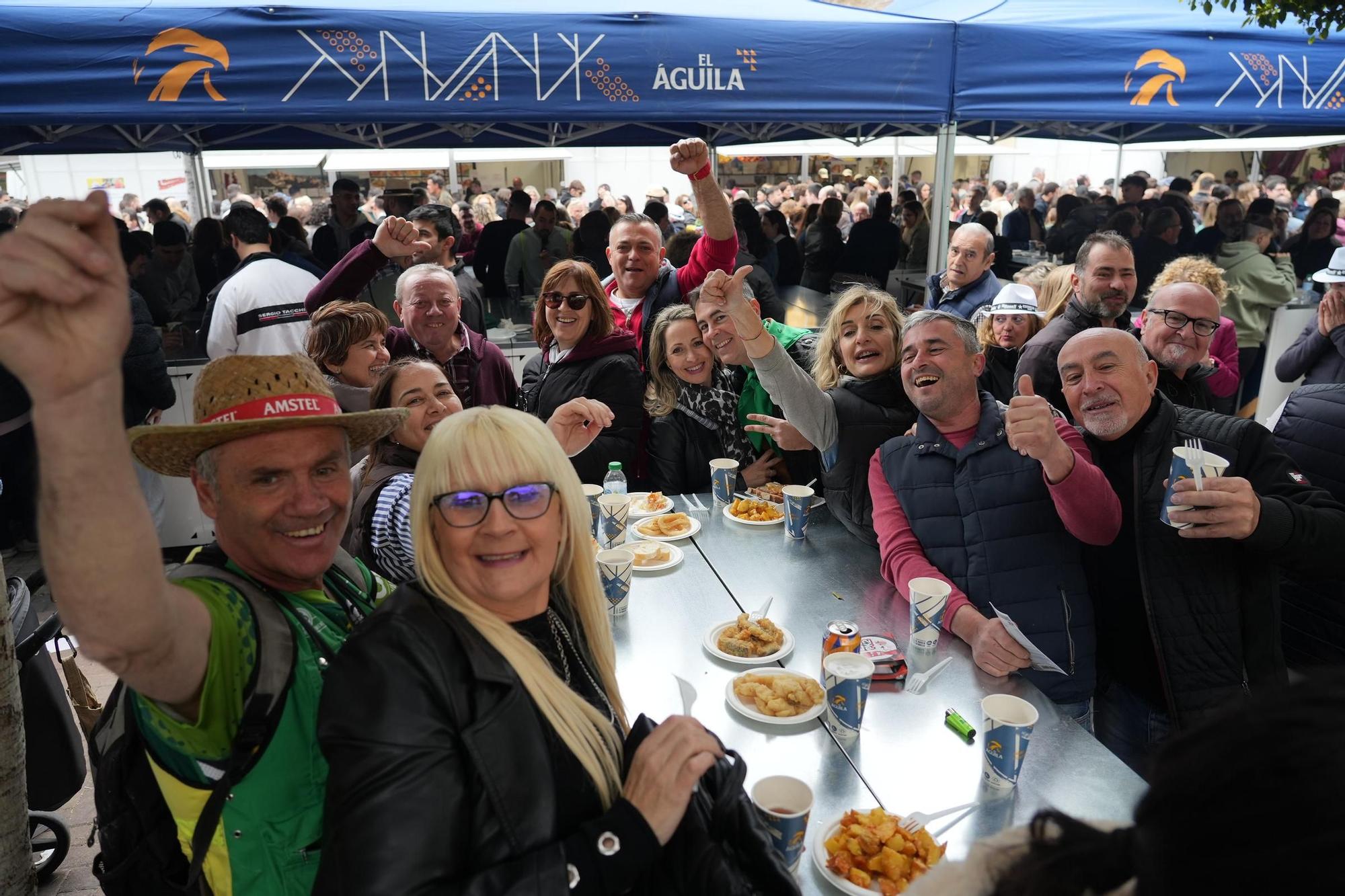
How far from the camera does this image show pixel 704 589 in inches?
111

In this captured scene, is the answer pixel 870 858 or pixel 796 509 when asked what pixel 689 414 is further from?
pixel 870 858

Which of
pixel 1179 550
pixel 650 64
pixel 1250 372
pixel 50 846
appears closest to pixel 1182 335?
pixel 1179 550

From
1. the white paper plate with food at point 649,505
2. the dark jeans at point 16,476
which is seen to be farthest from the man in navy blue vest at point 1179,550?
the dark jeans at point 16,476

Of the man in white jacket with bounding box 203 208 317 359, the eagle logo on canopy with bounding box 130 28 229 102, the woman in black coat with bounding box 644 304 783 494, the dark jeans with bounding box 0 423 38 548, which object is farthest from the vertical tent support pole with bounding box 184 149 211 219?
the woman in black coat with bounding box 644 304 783 494

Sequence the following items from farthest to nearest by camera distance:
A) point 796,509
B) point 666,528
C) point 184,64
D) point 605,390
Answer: point 605,390
point 184,64
point 666,528
point 796,509

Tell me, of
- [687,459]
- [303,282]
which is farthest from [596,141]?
[687,459]

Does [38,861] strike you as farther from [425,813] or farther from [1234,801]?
[1234,801]

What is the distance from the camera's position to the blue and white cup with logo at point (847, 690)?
1.98m

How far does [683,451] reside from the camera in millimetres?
3916

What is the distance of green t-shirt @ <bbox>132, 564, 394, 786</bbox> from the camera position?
1.23 metres

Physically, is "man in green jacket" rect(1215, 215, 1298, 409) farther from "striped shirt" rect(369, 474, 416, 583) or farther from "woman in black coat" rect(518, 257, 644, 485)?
"striped shirt" rect(369, 474, 416, 583)

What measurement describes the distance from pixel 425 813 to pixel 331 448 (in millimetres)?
725

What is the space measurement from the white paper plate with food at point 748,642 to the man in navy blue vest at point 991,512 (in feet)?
1.47

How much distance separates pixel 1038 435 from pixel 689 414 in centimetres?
184
